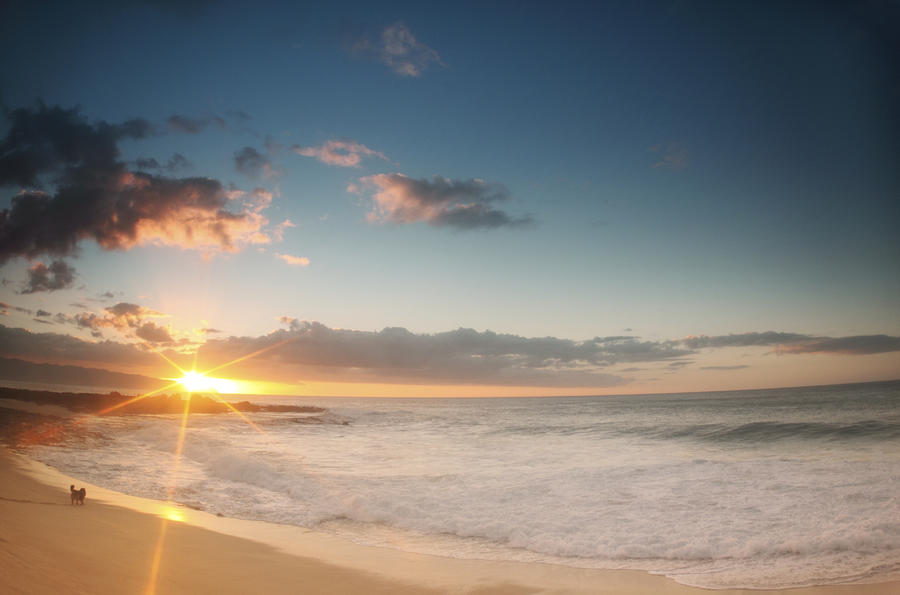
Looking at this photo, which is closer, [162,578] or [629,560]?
[162,578]

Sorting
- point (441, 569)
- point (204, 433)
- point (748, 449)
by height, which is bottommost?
point (204, 433)

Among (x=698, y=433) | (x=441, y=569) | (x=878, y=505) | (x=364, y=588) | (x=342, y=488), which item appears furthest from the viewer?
(x=698, y=433)

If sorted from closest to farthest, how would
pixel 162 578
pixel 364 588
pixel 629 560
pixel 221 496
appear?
pixel 162 578 → pixel 364 588 → pixel 629 560 → pixel 221 496

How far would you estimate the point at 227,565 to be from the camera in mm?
6902

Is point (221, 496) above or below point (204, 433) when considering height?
above

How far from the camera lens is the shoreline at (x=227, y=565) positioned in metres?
5.41

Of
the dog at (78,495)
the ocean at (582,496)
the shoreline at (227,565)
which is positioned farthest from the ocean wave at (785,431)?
the dog at (78,495)

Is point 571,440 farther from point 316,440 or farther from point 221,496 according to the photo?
point 221,496

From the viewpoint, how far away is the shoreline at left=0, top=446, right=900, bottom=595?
541 cm

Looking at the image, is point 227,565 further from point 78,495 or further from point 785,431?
point 785,431

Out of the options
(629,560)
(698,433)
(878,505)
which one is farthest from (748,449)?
(629,560)

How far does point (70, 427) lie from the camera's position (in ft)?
95.2

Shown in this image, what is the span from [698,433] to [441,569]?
2964cm

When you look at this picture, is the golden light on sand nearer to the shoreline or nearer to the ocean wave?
the shoreline
